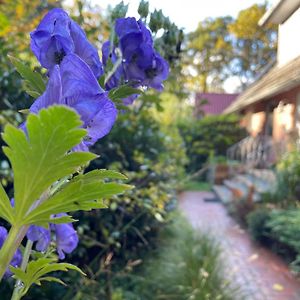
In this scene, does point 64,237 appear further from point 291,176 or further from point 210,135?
point 210,135

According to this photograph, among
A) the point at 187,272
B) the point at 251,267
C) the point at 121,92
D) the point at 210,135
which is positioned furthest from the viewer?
the point at 210,135

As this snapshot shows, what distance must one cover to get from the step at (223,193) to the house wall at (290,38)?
31.7 feet

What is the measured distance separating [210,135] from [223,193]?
6.38m

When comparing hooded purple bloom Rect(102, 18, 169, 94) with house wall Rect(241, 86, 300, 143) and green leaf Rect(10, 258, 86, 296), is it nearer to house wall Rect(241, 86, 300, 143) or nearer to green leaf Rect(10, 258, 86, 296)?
green leaf Rect(10, 258, 86, 296)

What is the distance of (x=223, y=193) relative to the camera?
12078 mm

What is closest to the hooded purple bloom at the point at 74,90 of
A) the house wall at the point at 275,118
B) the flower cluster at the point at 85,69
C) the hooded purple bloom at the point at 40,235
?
the flower cluster at the point at 85,69

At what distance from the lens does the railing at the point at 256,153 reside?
456 inches

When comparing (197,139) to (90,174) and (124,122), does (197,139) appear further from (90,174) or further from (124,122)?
(90,174)

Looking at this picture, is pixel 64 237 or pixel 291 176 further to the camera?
pixel 291 176

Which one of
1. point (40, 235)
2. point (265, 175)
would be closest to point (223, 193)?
point (265, 175)

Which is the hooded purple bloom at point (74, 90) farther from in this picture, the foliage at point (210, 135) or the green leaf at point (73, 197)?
the foliage at point (210, 135)

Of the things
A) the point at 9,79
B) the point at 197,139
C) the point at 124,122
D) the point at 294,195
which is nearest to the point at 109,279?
the point at 124,122

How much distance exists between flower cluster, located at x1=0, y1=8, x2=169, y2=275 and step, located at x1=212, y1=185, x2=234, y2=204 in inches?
388

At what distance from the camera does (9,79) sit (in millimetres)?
2822
